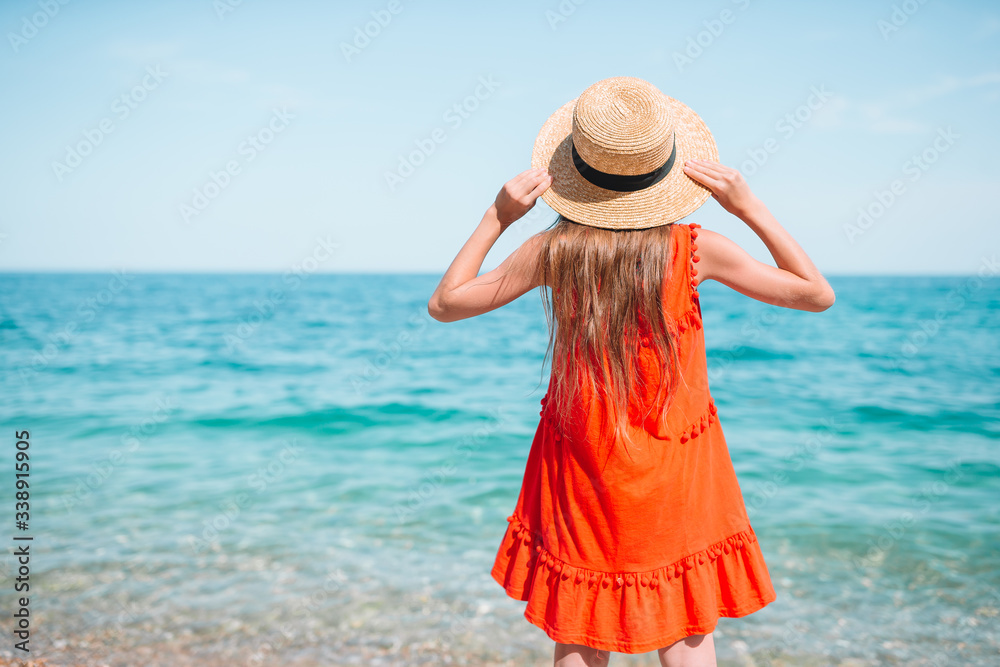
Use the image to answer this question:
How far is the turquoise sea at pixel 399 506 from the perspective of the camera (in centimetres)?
366

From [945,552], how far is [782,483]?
1747 mm

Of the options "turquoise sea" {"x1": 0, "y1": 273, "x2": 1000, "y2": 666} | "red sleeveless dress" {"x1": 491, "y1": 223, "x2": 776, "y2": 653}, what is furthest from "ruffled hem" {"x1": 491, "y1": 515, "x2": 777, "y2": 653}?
"turquoise sea" {"x1": 0, "y1": 273, "x2": 1000, "y2": 666}

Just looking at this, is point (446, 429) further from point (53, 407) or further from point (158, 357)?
point (158, 357)

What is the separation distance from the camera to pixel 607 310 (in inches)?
65.9

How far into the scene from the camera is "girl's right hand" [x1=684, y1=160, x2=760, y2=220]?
1648 mm

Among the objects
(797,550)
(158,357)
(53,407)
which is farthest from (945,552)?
(158,357)

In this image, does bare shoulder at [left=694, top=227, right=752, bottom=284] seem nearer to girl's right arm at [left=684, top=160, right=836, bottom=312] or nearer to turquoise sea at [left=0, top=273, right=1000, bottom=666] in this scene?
girl's right arm at [left=684, top=160, right=836, bottom=312]

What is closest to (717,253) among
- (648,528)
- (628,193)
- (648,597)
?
(628,193)

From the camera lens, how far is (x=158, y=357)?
14.6m

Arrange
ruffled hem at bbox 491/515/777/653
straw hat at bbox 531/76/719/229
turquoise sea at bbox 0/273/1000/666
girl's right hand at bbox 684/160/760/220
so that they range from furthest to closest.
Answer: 1. turquoise sea at bbox 0/273/1000/666
2. ruffled hem at bbox 491/515/777/653
3. girl's right hand at bbox 684/160/760/220
4. straw hat at bbox 531/76/719/229

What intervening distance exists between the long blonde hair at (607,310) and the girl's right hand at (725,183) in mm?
157

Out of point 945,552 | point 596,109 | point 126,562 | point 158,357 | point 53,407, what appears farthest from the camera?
point 158,357

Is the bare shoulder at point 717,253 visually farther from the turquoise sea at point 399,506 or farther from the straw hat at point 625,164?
the turquoise sea at point 399,506

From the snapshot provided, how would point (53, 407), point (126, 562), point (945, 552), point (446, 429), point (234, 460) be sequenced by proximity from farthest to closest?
1. point (53, 407)
2. point (446, 429)
3. point (234, 460)
4. point (945, 552)
5. point (126, 562)
